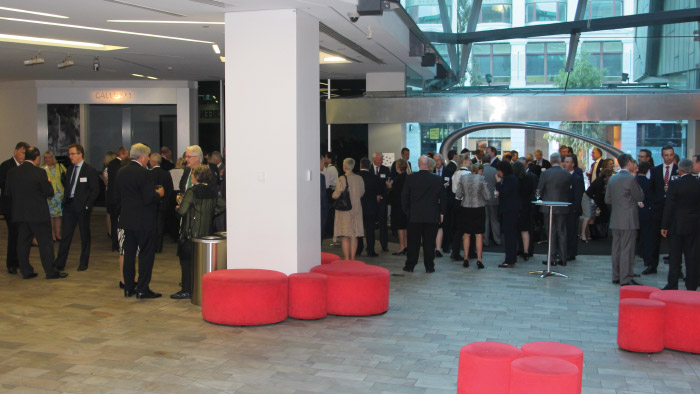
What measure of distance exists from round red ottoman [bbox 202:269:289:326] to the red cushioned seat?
3.23m

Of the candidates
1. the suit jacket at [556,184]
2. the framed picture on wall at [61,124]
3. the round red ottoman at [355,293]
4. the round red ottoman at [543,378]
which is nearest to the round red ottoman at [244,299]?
the round red ottoman at [355,293]

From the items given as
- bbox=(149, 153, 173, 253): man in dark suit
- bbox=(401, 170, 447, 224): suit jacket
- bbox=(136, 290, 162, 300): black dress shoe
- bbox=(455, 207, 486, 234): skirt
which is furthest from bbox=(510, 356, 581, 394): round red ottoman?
bbox=(149, 153, 173, 253): man in dark suit

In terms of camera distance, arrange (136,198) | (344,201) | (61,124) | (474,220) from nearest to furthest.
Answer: (136,198), (344,201), (474,220), (61,124)

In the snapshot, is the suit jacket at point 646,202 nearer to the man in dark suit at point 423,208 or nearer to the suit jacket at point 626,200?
the suit jacket at point 626,200

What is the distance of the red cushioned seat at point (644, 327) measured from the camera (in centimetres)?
599

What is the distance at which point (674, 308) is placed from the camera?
611 cm

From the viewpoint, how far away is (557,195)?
1041 cm

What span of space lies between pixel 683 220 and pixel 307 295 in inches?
178

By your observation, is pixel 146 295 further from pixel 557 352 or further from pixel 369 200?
pixel 557 352

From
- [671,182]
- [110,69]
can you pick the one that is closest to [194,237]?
[671,182]

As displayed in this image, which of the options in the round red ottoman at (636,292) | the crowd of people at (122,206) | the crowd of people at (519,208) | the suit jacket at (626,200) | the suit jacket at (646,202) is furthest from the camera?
the suit jacket at (646,202)


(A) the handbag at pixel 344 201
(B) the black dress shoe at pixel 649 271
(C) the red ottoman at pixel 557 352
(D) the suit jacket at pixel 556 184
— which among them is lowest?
(B) the black dress shoe at pixel 649 271

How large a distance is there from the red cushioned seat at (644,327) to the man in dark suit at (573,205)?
15.7 feet

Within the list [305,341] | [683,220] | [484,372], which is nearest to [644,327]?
[484,372]
